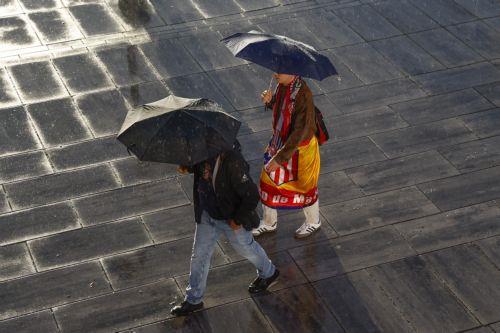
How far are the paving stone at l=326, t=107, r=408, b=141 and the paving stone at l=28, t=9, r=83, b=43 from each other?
401cm

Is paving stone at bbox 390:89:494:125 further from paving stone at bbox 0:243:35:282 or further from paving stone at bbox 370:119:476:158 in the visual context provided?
paving stone at bbox 0:243:35:282

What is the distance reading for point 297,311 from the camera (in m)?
7.78

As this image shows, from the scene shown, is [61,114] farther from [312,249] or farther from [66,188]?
[312,249]

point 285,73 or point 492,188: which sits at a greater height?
point 285,73

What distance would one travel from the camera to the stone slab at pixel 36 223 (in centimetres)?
866

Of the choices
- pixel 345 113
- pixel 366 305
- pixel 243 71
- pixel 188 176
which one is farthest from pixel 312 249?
pixel 243 71

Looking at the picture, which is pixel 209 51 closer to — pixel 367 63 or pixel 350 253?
pixel 367 63

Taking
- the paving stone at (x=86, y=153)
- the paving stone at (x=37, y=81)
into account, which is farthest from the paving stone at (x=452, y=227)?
the paving stone at (x=37, y=81)

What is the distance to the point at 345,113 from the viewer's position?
423 inches

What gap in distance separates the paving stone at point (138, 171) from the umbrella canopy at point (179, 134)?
279 cm

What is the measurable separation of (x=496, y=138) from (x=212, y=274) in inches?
160

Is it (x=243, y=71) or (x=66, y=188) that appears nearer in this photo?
(x=66, y=188)

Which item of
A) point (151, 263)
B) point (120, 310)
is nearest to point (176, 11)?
point (151, 263)

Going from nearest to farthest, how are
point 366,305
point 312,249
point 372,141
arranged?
point 366,305 → point 312,249 → point 372,141
